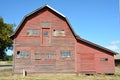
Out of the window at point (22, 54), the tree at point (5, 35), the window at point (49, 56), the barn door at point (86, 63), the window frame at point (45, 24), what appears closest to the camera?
the window at point (22, 54)

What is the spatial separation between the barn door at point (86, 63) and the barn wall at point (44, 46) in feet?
4.09

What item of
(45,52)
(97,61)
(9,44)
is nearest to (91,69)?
(97,61)

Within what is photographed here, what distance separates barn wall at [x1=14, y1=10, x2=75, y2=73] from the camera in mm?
36469

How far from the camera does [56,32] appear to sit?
123 feet

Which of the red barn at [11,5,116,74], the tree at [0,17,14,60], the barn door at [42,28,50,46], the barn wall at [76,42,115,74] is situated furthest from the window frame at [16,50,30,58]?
the tree at [0,17,14,60]

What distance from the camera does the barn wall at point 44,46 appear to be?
36.5 m

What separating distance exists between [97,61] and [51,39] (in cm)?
749

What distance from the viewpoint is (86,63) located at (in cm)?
3769

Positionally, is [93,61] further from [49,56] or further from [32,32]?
[32,32]

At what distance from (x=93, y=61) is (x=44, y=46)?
753cm

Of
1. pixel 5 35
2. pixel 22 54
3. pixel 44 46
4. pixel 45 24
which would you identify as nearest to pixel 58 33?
pixel 45 24

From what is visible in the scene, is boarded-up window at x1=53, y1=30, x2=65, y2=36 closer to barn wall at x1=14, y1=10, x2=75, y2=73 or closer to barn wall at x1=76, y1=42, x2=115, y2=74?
barn wall at x1=14, y1=10, x2=75, y2=73

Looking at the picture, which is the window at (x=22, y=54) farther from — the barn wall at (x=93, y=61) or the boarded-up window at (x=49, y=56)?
the barn wall at (x=93, y=61)

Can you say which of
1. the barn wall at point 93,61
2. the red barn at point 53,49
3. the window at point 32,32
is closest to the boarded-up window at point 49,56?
the red barn at point 53,49
